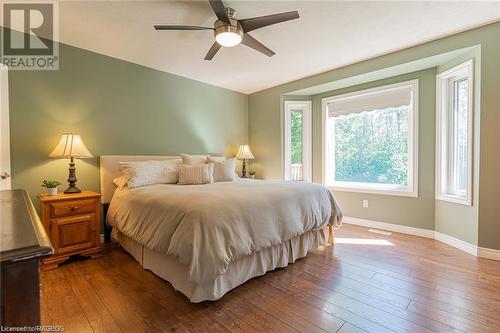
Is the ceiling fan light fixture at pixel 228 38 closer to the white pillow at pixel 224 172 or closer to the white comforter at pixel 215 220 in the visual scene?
the white comforter at pixel 215 220

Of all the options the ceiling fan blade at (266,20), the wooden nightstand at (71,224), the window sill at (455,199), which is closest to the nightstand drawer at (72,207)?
the wooden nightstand at (71,224)

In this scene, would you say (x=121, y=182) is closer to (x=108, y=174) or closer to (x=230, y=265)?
(x=108, y=174)

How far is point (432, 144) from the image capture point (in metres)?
3.24

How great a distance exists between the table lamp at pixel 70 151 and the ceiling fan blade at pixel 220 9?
2.07 m

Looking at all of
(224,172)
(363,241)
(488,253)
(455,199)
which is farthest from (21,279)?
(455,199)

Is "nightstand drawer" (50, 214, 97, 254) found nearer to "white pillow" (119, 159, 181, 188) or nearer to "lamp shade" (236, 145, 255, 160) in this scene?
"white pillow" (119, 159, 181, 188)

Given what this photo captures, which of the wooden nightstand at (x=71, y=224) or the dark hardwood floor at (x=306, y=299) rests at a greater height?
the wooden nightstand at (x=71, y=224)

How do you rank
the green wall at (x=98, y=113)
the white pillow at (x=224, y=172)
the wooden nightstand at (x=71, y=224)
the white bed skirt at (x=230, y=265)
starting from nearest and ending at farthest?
the white bed skirt at (x=230, y=265) < the wooden nightstand at (x=71, y=224) < the green wall at (x=98, y=113) < the white pillow at (x=224, y=172)

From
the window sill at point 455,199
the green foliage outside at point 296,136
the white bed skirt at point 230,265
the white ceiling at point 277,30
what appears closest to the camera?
the white bed skirt at point 230,265

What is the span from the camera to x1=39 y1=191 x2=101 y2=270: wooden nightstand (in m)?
2.32

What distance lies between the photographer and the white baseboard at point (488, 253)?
2.49m

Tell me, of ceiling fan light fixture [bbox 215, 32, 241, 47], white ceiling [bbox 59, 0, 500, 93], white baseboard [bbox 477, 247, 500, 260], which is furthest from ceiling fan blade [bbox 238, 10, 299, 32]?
white baseboard [bbox 477, 247, 500, 260]

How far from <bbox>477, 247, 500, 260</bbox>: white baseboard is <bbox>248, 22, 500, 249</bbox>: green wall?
0.14ft

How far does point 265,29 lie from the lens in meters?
2.54
